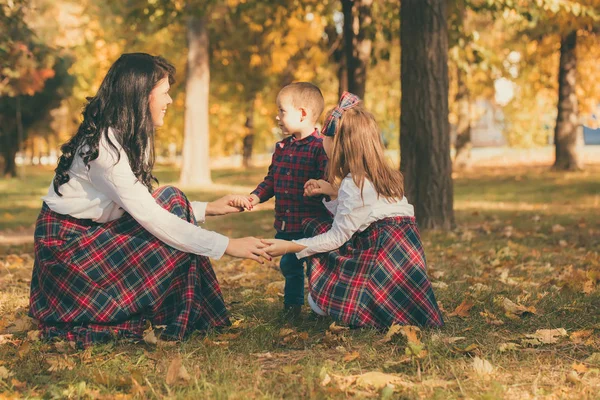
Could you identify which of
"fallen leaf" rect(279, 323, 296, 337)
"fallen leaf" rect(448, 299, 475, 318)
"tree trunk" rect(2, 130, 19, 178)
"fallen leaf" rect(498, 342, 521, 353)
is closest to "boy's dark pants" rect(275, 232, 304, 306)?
"fallen leaf" rect(279, 323, 296, 337)

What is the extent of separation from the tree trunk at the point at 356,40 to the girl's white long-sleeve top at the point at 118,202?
350 inches

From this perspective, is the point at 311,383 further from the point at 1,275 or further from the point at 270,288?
the point at 1,275

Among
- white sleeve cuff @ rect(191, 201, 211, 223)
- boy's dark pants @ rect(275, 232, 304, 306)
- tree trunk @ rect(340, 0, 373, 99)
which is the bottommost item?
boy's dark pants @ rect(275, 232, 304, 306)

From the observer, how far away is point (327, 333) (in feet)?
14.2

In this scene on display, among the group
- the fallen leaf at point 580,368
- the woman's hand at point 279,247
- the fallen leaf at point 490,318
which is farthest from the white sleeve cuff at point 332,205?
the fallen leaf at point 580,368

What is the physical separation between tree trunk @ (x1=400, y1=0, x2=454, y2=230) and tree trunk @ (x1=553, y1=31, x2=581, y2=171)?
480 inches

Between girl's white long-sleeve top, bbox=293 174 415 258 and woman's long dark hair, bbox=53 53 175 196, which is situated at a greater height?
woman's long dark hair, bbox=53 53 175 196

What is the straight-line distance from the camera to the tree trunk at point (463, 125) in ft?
78.6

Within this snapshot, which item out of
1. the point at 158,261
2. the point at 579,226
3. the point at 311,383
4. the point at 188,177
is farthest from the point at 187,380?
the point at 188,177

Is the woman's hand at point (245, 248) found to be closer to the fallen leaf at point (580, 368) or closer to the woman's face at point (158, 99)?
the woman's face at point (158, 99)

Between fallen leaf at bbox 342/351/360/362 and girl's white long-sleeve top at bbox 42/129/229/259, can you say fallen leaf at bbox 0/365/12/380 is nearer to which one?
girl's white long-sleeve top at bbox 42/129/229/259

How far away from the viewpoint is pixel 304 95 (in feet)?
15.8

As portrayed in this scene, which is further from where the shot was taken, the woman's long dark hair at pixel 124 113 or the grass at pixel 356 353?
the woman's long dark hair at pixel 124 113

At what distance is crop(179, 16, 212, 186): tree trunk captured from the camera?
68.0 feet
